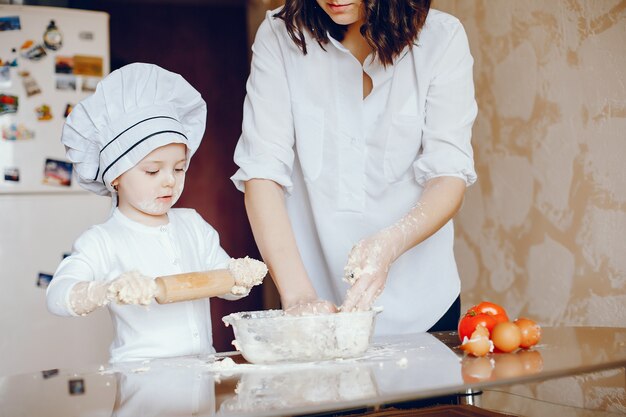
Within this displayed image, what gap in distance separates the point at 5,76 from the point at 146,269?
1728mm

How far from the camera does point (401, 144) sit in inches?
59.5

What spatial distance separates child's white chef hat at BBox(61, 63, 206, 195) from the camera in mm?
1490

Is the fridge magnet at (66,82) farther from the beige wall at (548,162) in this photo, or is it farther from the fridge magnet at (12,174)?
the beige wall at (548,162)

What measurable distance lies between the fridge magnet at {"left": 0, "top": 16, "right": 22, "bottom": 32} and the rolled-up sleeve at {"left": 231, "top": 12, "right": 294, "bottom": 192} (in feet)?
5.66

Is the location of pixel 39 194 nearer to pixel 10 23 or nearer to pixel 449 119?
→ pixel 10 23

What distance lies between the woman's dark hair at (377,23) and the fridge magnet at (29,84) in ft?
5.51

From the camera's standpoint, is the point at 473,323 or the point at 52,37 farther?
the point at 52,37

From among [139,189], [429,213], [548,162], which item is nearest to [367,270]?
[429,213]

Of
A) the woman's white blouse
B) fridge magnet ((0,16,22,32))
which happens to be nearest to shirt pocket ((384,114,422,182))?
the woman's white blouse

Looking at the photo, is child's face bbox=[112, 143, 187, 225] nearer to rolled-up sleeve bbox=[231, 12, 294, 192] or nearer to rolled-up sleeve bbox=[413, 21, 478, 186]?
rolled-up sleeve bbox=[231, 12, 294, 192]

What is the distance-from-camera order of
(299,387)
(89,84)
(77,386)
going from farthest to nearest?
(89,84), (77,386), (299,387)

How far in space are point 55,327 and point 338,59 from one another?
1841 millimetres

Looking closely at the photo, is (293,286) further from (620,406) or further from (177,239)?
→ (620,406)

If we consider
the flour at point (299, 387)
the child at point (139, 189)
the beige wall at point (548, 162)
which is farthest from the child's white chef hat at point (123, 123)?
the beige wall at point (548, 162)
